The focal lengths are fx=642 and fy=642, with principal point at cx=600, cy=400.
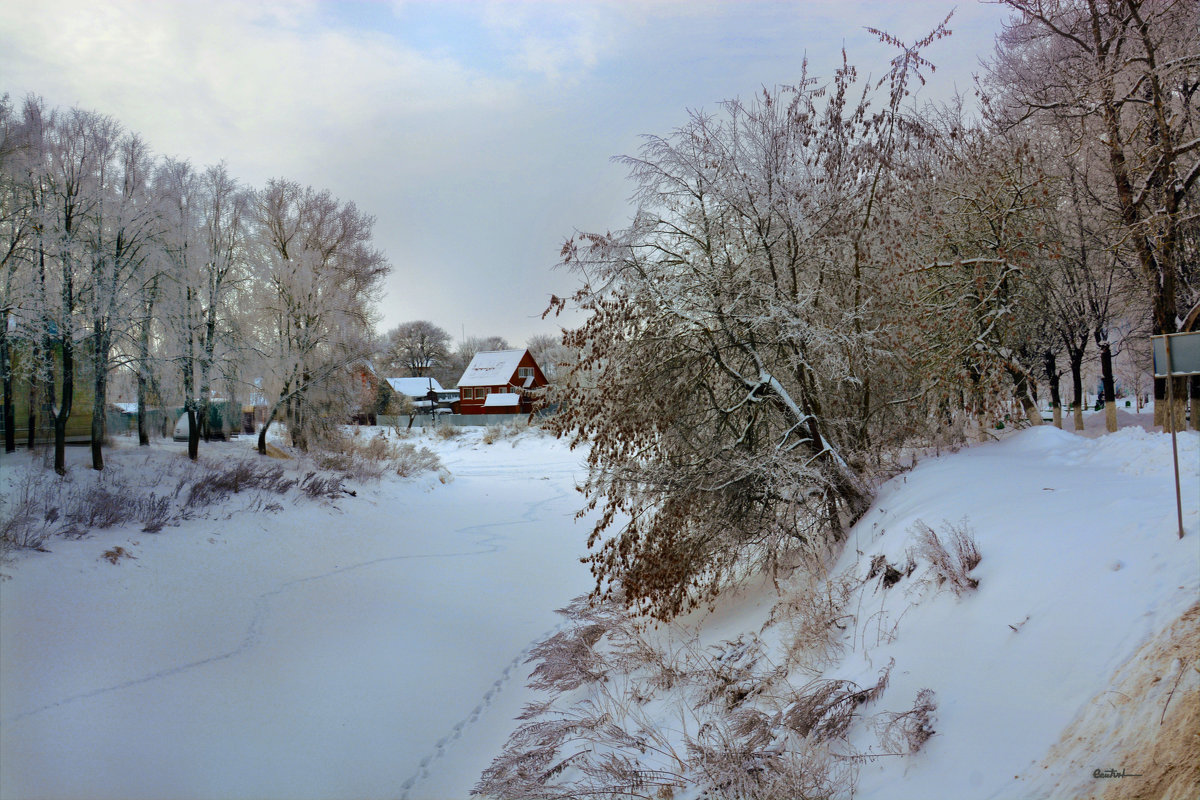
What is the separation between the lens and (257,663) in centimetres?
531

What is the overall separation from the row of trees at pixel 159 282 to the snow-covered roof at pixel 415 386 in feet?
21.2

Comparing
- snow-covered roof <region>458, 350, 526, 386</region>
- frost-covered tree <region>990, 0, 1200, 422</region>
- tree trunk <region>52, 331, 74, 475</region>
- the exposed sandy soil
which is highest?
frost-covered tree <region>990, 0, 1200, 422</region>

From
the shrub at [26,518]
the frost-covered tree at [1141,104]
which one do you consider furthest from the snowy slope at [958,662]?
the shrub at [26,518]

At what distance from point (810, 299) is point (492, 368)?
13.9m

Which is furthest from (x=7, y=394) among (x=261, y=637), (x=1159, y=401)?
(x=1159, y=401)

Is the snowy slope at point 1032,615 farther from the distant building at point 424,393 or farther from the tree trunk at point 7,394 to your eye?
the distant building at point 424,393

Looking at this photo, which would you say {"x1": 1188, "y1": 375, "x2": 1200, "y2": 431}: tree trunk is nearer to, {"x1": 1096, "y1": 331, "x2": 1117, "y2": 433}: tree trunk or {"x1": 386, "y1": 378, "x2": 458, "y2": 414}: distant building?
{"x1": 1096, "y1": 331, "x2": 1117, "y2": 433}: tree trunk

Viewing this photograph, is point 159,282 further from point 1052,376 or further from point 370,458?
point 1052,376

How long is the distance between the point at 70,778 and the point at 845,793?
420 centimetres

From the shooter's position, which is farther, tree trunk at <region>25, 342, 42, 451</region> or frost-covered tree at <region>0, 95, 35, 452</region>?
tree trunk at <region>25, 342, 42, 451</region>

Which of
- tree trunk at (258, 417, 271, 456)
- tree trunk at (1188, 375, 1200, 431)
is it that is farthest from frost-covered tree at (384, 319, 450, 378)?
tree trunk at (1188, 375, 1200, 431)

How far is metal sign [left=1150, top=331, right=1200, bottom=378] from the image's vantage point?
274cm

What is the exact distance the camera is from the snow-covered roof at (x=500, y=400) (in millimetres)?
18766

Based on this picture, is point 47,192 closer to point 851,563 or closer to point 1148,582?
point 851,563
